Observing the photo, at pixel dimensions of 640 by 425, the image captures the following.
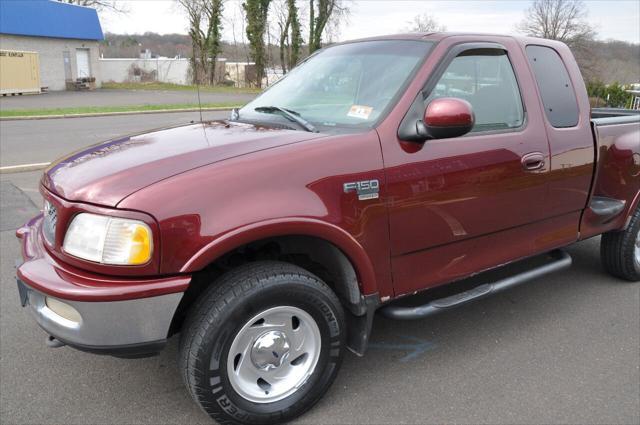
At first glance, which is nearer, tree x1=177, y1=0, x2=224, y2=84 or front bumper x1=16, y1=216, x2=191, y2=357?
front bumper x1=16, y1=216, x2=191, y2=357

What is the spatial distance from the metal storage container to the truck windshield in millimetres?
29701

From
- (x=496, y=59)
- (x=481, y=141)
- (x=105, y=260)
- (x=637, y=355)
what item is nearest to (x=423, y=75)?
(x=481, y=141)

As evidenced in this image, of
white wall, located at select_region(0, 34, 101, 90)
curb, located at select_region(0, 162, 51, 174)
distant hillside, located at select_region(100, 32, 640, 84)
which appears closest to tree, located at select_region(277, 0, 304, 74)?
distant hillside, located at select_region(100, 32, 640, 84)

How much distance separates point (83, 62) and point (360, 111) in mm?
39131

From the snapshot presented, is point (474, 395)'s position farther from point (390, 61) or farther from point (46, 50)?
point (46, 50)

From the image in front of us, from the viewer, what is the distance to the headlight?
7.23ft

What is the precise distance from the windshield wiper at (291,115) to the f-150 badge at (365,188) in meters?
0.41

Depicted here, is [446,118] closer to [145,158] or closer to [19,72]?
[145,158]

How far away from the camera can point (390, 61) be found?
3143 mm

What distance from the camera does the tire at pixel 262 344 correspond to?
7.80 feet

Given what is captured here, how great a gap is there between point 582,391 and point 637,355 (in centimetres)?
67

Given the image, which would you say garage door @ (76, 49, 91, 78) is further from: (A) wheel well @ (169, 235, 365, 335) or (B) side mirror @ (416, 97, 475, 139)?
(B) side mirror @ (416, 97, 475, 139)

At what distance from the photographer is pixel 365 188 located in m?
2.64

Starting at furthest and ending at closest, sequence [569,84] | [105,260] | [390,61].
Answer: [569,84]
[390,61]
[105,260]
